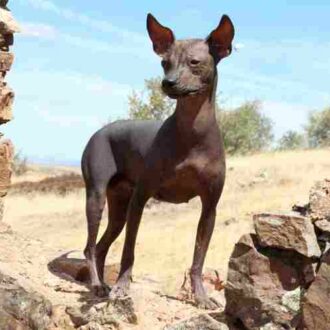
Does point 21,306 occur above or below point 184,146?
below

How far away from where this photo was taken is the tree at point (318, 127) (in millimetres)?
62844

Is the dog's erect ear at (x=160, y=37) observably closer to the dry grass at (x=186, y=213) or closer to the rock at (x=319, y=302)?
the rock at (x=319, y=302)

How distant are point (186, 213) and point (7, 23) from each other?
56.1 feet

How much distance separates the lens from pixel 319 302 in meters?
5.80

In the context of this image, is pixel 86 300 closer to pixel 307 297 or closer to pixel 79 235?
pixel 307 297

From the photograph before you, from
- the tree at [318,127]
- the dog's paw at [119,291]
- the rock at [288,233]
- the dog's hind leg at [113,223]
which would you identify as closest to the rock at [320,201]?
the rock at [288,233]

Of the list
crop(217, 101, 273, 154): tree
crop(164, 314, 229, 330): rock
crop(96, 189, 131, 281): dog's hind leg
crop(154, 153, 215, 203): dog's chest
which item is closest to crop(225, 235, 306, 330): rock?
crop(164, 314, 229, 330): rock

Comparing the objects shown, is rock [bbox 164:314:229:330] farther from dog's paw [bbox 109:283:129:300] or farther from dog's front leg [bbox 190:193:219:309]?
dog's front leg [bbox 190:193:219:309]

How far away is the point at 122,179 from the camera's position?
8430 mm

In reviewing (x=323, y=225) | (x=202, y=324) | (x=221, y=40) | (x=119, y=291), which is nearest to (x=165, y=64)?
(x=221, y=40)

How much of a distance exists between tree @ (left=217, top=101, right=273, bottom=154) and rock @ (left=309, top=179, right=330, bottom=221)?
1856 inches

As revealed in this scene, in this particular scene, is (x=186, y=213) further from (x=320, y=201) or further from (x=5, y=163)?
(x=320, y=201)

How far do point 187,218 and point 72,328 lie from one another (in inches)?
693

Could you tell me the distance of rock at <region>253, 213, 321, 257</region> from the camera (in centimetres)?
604
